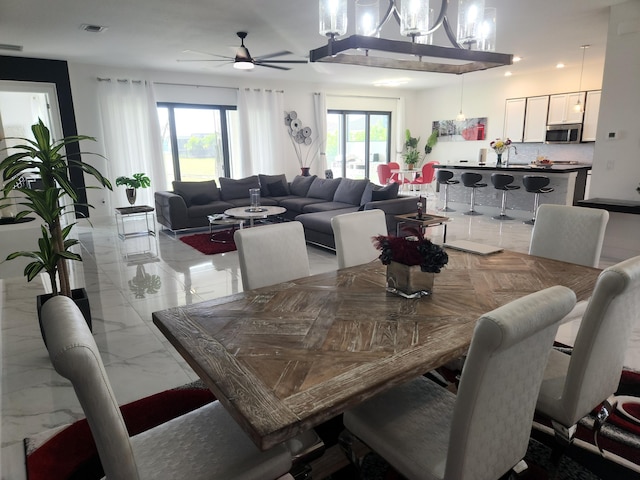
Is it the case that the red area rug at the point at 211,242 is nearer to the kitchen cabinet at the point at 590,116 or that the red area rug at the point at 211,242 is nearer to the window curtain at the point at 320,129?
the window curtain at the point at 320,129

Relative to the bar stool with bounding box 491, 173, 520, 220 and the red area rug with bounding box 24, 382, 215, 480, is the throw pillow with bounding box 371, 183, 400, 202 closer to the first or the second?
the bar stool with bounding box 491, 173, 520, 220

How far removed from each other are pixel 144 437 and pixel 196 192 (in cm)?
575

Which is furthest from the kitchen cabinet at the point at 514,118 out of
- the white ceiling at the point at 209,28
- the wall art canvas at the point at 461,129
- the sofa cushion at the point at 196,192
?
the sofa cushion at the point at 196,192

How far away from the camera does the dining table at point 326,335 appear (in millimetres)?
1095

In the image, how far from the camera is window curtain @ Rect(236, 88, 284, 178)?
8.97 meters

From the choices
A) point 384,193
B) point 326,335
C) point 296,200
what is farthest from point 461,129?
point 326,335

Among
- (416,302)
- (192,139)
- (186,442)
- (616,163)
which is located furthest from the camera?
(192,139)

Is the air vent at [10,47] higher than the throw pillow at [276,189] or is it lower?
higher

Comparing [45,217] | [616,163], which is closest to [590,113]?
[616,163]

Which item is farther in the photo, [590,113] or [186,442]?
[590,113]

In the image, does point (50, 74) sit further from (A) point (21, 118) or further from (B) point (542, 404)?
(B) point (542, 404)

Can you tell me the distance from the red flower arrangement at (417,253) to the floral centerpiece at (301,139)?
796 centimetres

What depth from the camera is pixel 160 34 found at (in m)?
5.37

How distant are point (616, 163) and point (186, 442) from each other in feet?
16.9
